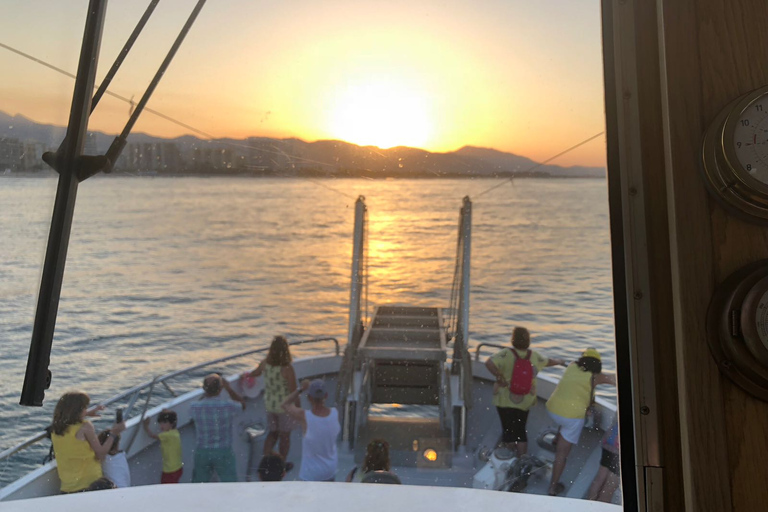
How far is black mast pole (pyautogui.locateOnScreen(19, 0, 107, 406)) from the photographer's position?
3.62ft

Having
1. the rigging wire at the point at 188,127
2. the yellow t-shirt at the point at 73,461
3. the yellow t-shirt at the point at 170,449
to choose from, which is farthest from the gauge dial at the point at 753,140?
the yellow t-shirt at the point at 73,461

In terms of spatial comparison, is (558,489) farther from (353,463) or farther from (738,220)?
(738,220)

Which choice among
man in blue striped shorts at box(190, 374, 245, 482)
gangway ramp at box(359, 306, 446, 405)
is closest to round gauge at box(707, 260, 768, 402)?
gangway ramp at box(359, 306, 446, 405)

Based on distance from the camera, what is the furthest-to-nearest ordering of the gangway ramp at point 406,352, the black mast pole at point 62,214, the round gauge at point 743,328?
the gangway ramp at point 406,352, the black mast pole at point 62,214, the round gauge at point 743,328

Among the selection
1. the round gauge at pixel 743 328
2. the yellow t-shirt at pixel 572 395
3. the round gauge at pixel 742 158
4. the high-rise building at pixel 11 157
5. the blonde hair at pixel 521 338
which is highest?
the high-rise building at pixel 11 157

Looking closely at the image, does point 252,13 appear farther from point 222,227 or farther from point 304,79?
A: point 222,227

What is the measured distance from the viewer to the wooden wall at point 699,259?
929mm

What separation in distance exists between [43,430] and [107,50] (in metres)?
0.78

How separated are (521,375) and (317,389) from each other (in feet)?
1.46

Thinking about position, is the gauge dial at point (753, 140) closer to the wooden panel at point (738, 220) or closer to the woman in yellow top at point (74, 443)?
the wooden panel at point (738, 220)

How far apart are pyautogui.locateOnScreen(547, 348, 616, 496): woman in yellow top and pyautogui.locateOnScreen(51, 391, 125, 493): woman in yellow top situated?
3.10 feet

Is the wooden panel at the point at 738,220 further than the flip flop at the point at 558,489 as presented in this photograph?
No

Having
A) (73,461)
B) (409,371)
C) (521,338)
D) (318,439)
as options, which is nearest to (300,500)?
(318,439)

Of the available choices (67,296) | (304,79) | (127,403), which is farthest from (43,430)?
(304,79)
